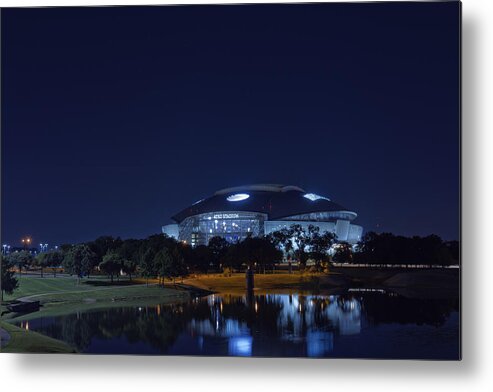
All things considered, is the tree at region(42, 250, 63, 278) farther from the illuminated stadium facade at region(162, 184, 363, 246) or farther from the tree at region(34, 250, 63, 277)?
the illuminated stadium facade at region(162, 184, 363, 246)

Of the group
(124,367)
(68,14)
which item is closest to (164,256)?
(124,367)

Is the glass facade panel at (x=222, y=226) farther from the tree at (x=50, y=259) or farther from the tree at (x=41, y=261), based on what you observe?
the tree at (x=41, y=261)

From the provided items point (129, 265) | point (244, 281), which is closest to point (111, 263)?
point (129, 265)

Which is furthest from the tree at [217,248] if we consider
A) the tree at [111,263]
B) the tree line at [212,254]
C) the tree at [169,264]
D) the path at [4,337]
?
the path at [4,337]

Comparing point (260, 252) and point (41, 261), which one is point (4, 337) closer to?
point (41, 261)

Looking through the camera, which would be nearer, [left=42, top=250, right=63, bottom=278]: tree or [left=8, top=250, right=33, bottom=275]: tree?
[left=8, top=250, right=33, bottom=275]: tree

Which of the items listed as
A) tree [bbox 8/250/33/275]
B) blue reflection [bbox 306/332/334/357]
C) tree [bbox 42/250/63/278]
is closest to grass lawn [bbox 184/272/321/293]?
blue reflection [bbox 306/332/334/357]
